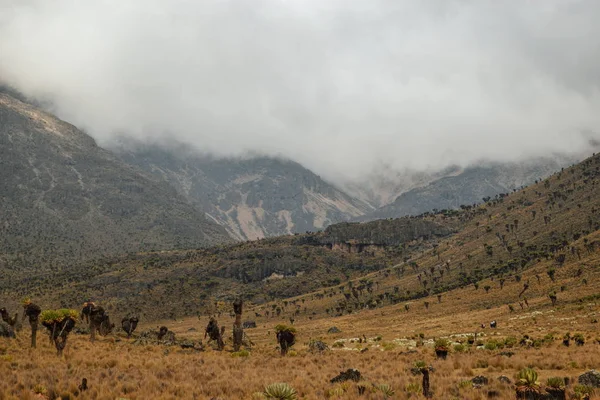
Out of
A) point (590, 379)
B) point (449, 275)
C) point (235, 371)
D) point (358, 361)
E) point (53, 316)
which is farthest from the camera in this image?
point (449, 275)

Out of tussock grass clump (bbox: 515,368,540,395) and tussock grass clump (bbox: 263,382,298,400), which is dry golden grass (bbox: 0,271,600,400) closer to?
tussock grass clump (bbox: 515,368,540,395)

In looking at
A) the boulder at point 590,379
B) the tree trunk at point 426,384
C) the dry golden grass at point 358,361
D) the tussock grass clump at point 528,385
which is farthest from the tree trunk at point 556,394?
the tree trunk at point 426,384

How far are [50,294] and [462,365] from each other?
16171 cm

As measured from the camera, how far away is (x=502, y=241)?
16150cm

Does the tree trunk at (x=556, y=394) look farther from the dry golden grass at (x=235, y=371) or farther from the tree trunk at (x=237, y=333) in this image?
the tree trunk at (x=237, y=333)

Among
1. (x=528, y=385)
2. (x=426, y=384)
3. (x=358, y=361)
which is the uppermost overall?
(x=528, y=385)

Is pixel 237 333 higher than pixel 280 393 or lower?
lower

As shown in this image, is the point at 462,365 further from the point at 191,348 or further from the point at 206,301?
the point at 206,301

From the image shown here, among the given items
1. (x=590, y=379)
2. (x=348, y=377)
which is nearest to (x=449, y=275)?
(x=348, y=377)

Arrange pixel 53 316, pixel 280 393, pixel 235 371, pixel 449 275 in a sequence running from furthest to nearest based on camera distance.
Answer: pixel 449 275
pixel 53 316
pixel 235 371
pixel 280 393

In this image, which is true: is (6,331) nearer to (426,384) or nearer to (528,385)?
(426,384)

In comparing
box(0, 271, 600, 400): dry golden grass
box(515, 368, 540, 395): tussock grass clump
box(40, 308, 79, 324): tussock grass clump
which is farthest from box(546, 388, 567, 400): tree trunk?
box(40, 308, 79, 324): tussock grass clump

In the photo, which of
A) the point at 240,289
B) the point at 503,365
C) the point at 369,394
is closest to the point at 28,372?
the point at 369,394

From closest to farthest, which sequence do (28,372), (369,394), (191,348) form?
(369,394) → (28,372) → (191,348)
